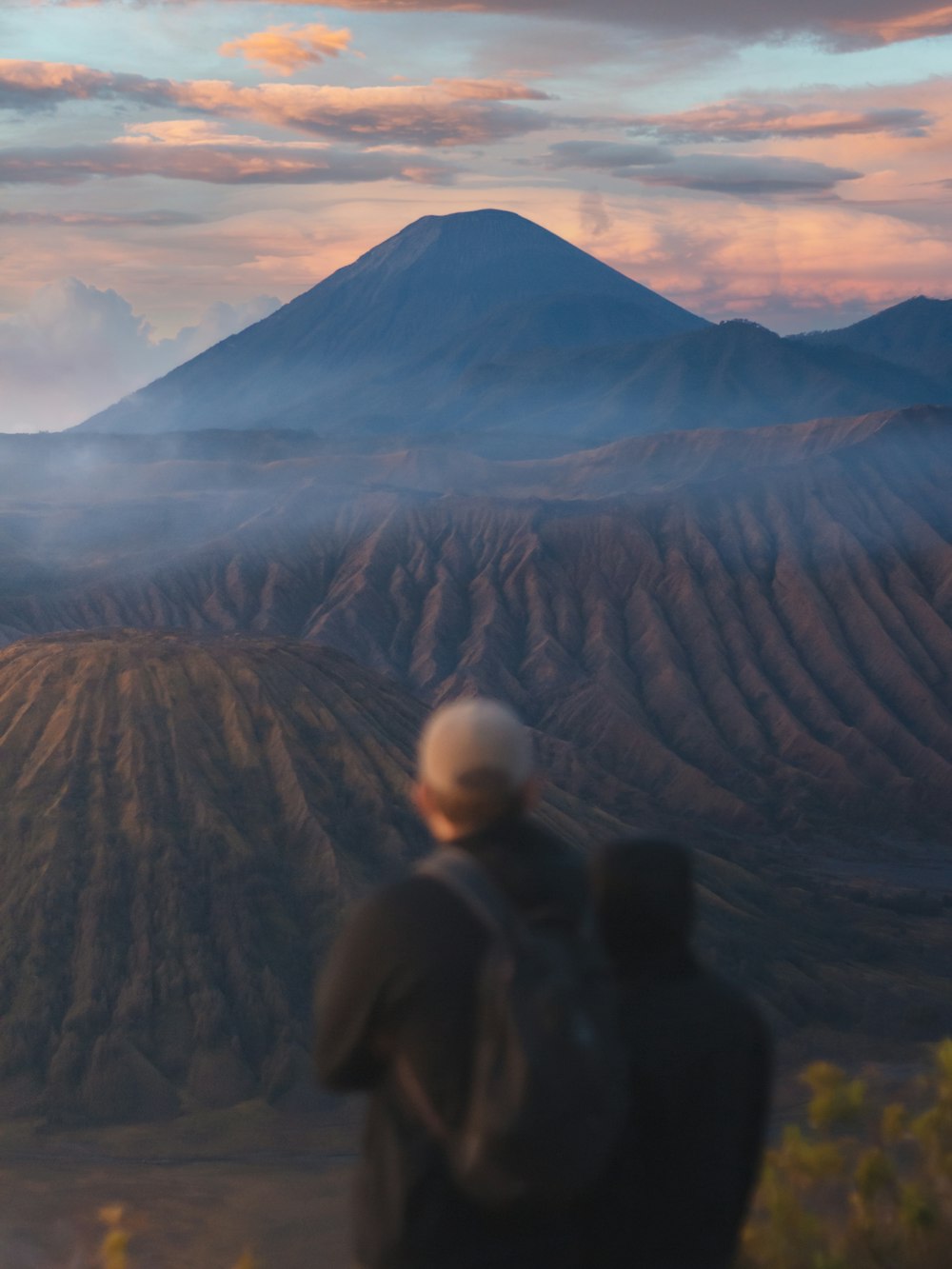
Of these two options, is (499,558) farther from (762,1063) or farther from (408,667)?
(762,1063)

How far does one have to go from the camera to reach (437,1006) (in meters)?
4.53

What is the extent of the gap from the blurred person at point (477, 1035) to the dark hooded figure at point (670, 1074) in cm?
13

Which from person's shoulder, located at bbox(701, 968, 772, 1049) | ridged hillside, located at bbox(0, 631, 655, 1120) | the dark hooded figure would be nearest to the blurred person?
the dark hooded figure

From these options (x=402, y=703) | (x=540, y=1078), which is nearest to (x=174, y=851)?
(x=402, y=703)

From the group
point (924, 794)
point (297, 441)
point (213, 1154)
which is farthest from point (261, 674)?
point (297, 441)

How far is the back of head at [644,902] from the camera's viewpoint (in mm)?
4777

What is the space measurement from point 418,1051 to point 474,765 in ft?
2.59

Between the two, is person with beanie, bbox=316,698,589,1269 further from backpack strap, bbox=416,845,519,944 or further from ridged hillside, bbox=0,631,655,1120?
ridged hillside, bbox=0,631,655,1120

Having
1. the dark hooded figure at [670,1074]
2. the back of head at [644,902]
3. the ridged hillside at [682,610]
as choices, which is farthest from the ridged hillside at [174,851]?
the back of head at [644,902]

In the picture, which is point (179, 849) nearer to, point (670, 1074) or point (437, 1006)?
point (670, 1074)

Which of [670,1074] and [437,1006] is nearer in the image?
[437,1006]

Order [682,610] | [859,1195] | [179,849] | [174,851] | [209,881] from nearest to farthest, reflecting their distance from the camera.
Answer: [859,1195] → [209,881] → [174,851] → [179,849] → [682,610]

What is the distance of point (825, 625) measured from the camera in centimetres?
9450

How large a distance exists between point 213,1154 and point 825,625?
206ft
